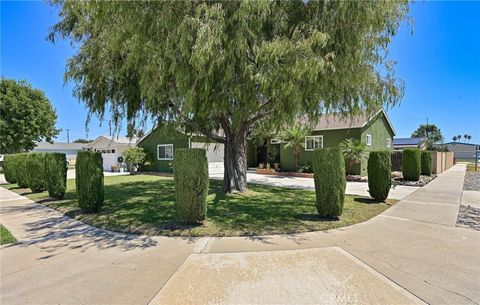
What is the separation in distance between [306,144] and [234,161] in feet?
35.6

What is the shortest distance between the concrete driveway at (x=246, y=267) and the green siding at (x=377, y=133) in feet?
42.6

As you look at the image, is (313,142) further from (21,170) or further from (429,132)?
(429,132)

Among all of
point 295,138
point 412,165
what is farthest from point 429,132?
point 295,138

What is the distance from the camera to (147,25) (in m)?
5.85

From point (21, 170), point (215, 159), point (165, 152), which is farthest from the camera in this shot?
point (215, 159)

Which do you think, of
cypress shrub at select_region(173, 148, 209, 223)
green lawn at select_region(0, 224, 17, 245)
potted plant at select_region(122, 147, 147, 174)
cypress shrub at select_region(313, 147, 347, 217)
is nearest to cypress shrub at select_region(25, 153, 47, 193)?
green lawn at select_region(0, 224, 17, 245)

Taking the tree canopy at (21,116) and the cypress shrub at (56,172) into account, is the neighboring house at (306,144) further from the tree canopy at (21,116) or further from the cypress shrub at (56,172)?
the tree canopy at (21,116)

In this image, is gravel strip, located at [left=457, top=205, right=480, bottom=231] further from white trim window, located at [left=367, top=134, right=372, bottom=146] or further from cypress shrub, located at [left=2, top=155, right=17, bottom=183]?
cypress shrub, located at [left=2, top=155, right=17, bottom=183]

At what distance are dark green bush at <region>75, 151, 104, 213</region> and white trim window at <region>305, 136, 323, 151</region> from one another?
51.1 feet

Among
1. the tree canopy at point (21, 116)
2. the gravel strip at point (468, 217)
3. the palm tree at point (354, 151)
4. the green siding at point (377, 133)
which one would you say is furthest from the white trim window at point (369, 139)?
the tree canopy at point (21, 116)

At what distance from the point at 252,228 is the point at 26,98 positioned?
113 ft

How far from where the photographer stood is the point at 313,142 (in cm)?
2005

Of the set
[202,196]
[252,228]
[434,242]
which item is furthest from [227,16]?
[434,242]

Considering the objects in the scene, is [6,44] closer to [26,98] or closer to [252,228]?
[252,228]
